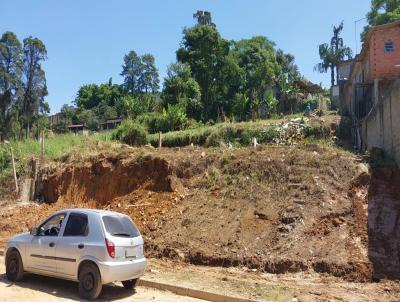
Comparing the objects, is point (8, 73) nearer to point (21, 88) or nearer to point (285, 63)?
point (21, 88)

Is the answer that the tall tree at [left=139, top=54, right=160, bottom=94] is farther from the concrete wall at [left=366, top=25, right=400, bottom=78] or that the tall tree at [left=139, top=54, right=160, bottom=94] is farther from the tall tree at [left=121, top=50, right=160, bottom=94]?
the concrete wall at [left=366, top=25, right=400, bottom=78]

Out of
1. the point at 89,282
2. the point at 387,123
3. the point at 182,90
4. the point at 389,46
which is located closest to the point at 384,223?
the point at 387,123

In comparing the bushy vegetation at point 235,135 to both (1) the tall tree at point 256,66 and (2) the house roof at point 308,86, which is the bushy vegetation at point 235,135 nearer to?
(1) the tall tree at point 256,66

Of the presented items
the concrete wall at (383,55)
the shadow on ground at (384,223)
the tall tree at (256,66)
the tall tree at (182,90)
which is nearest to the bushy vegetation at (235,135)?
the concrete wall at (383,55)

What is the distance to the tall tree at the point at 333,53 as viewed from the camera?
58.4 meters

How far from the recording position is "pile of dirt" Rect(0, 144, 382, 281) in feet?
40.2

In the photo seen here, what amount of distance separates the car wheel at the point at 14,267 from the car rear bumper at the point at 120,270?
2.51m

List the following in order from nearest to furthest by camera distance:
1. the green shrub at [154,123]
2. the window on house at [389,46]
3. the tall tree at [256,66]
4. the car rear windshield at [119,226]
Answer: the car rear windshield at [119,226]
the window on house at [389,46]
the green shrub at [154,123]
the tall tree at [256,66]

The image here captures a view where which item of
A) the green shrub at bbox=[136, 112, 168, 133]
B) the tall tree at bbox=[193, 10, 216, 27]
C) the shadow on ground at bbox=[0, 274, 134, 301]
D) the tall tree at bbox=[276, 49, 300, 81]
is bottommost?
the shadow on ground at bbox=[0, 274, 134, 301]

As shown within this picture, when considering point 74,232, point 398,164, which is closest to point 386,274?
point 398,164

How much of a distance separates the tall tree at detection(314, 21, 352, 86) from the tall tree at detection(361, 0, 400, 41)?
14.2 m

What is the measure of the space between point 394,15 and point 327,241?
31.4 metres

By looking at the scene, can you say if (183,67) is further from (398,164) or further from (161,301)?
(161,301)

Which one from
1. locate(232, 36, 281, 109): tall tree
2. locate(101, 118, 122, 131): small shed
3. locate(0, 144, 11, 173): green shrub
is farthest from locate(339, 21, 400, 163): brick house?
locate(101, 118, 122, 131): small shed
